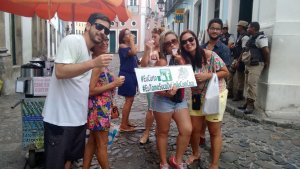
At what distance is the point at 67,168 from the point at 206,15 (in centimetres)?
1053

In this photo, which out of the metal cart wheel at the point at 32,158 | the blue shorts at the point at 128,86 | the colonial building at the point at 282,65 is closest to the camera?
the metal cart wheel at the point at 32,158

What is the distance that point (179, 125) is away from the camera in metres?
3.45

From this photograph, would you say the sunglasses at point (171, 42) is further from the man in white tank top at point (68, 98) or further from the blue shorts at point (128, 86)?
the blue shorts at point (128, 86)

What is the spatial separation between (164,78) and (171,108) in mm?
407

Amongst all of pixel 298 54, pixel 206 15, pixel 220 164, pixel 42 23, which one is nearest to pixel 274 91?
pixel 298 54

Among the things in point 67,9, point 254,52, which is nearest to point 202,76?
point 254,52

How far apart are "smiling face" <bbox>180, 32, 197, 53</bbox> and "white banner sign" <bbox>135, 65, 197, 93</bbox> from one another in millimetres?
250

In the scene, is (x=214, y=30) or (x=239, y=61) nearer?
(x=214, y=30)

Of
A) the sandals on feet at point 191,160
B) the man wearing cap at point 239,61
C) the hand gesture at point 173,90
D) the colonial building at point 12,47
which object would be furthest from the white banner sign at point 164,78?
the colonial building at point 12,47

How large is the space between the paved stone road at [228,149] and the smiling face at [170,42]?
1554 millimetres

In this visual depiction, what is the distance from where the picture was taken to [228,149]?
14.5ft

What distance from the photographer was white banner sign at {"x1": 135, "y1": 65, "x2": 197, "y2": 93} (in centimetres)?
316

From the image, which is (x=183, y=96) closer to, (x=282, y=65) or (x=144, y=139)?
(x=144, y=139)

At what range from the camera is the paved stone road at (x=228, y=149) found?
391 centimetres
